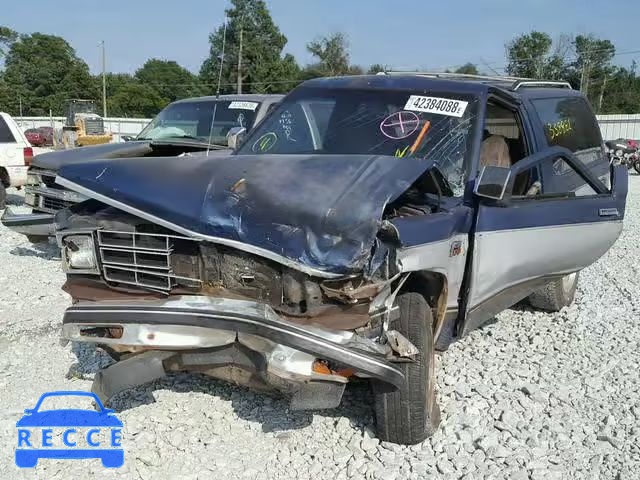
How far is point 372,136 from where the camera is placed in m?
4.35

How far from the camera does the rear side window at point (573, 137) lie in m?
4.95

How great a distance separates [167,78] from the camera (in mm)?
83812

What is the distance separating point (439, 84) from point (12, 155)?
9.55 m

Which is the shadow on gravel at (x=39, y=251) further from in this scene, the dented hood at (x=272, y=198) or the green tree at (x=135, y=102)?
the green tree at (x=135, y=102)

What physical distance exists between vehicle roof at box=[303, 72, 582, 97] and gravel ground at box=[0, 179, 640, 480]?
1.93 meters

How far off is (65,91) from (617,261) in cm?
7196

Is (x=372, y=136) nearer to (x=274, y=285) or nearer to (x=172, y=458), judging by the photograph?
(x=274, y=285)

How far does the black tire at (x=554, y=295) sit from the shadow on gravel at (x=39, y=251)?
565 centimetres

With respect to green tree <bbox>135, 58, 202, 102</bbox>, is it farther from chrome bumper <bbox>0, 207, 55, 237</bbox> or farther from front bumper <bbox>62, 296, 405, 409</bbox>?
front bumper <bbox>62, 296, 405, 409</bbox>

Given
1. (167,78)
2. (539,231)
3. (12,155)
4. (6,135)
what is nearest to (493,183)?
(539,231)

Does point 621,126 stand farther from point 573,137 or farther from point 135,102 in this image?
point 135,102

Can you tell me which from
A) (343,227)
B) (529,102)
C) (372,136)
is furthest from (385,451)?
(529,102)

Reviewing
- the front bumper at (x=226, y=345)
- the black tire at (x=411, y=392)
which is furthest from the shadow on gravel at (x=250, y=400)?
the front bumper at (x=226, y=345)

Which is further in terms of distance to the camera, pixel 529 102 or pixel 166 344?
pixel 529 102
